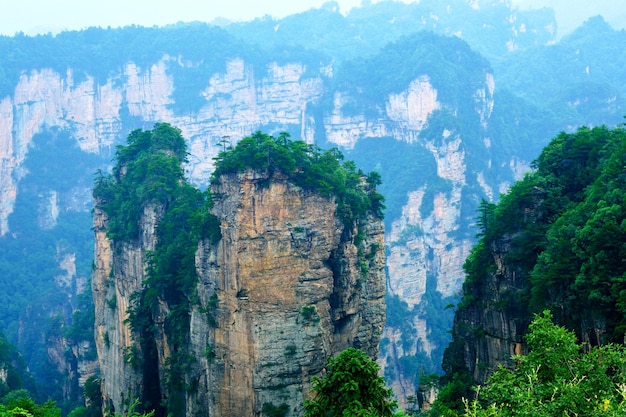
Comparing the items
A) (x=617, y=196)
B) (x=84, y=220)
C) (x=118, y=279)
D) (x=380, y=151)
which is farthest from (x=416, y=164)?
(x=617, y=196)

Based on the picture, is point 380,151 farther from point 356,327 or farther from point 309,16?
point 356,327

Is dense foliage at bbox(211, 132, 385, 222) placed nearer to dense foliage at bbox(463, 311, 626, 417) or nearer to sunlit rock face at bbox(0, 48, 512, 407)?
dense foliage at bbox(463, 311, 626, 417)

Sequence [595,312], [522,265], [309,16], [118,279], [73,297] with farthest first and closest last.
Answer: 1. [309,16]
2. [73,297]
3. [118,279]
4. [522,265]
5. [595,312]

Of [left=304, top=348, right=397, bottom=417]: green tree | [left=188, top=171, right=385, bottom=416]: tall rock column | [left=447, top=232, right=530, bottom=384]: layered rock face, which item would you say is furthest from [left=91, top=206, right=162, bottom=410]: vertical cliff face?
[left=304, top=348, right=397, bottom=417]: green tree

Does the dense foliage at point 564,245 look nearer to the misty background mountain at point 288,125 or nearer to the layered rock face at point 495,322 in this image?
the layered rock face at point 495,322

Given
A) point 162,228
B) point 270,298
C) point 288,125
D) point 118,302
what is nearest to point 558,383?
point 270,298

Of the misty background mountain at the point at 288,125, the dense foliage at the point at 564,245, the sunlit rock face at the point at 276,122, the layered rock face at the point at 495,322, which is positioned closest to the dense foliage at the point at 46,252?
the misty background mountain at the point at 288,125

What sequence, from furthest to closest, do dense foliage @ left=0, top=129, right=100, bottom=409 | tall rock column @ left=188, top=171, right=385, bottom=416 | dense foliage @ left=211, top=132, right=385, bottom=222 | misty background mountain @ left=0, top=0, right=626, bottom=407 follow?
misty background mountain @ left=0, top=0, right=626, bottom=407
dense foliage @ left=0, top=129, right=100, bottom=409
dense foliage @ left=211, top=132, right=385, bottom=222
tall rock column @ left=188, top=171, right=385, bottom=416
